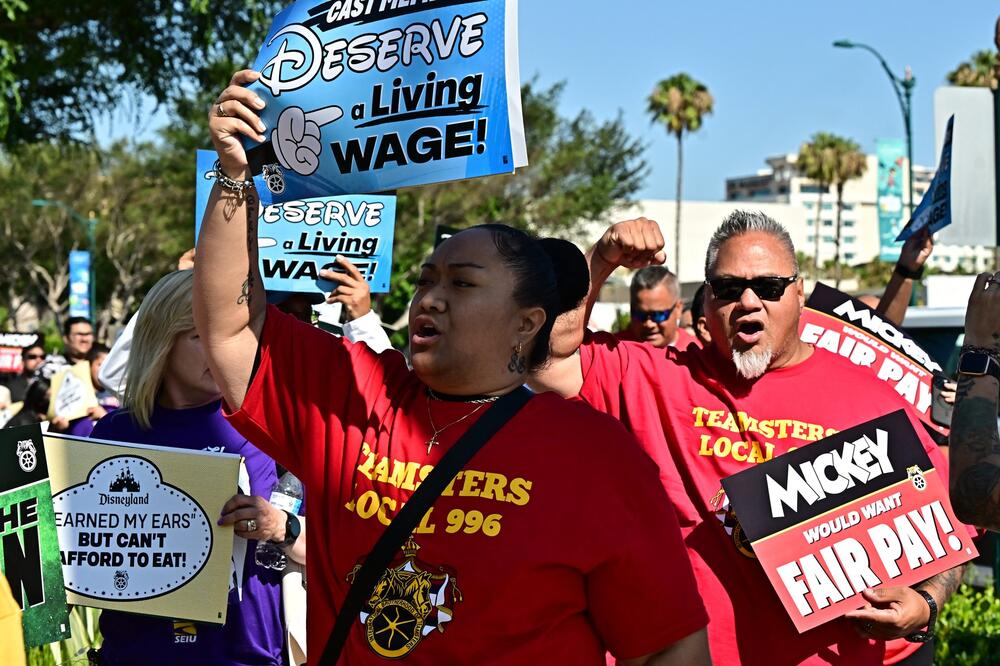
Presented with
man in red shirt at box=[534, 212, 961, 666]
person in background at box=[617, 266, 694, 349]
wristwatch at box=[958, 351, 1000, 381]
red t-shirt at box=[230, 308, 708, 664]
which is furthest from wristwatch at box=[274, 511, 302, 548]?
person in background at box=[617, 266, 694, 349]

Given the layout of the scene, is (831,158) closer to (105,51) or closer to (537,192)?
(537,192)

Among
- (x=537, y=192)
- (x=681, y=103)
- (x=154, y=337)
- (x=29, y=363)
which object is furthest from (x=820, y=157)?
(x=154, y=337)

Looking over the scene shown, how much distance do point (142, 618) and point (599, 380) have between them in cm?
161

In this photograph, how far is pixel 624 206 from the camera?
38.6 m

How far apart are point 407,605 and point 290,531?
53.9 inches

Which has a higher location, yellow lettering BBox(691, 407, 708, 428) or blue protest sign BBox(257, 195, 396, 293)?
blue protest sign BBox(257, 195, 396, 293)

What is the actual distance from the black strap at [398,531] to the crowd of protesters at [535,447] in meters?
0.01

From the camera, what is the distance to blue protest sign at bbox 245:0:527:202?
2928 mm

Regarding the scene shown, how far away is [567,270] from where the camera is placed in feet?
9.95

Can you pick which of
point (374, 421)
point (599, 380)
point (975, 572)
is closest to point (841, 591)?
point (599, 380)

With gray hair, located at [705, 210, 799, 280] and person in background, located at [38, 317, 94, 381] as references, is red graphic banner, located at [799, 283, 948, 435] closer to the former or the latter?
gray hair, located at [705, 210, 799, 280]

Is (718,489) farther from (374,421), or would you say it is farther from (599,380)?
(374,421)

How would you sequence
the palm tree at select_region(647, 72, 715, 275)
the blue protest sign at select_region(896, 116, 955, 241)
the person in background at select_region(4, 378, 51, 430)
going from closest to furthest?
the blue protest sign at select_region(896, 116, 955, 241), the person in background at select_region(4, 378, 51, 430), the palm tree at select_region(647, 72, 715, 275)

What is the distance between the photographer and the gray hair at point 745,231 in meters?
3.88
